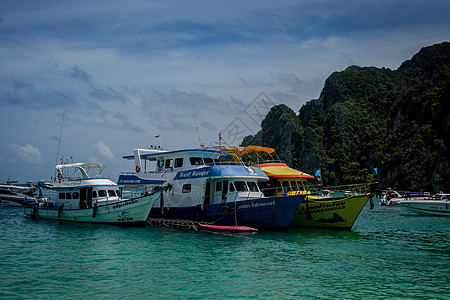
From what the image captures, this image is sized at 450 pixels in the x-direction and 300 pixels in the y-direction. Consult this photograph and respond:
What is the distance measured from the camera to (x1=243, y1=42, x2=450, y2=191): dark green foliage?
90000 millimetres

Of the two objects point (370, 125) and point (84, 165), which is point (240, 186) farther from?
point (370, 125)

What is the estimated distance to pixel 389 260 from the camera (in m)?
15.9

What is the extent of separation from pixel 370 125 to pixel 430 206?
430 ft

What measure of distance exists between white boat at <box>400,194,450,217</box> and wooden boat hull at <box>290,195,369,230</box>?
17.6 metres

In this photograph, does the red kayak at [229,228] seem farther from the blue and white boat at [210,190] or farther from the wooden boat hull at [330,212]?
the wooden boat hull at [330,212]

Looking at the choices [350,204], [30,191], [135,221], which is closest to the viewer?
[350,204]

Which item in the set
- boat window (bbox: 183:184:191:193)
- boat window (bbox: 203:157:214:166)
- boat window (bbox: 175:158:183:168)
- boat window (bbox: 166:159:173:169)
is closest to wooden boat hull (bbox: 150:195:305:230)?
boat window (bbox: 183:184:191:193)

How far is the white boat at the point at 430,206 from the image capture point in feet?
121

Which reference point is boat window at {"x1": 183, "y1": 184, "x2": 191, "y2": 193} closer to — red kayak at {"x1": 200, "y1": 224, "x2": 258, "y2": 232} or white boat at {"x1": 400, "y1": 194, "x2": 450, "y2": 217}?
red kayak at {"x1": 200, "y1": 224, "x2": 258, "y2": 232}

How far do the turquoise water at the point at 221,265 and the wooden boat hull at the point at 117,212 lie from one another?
1.94 meters

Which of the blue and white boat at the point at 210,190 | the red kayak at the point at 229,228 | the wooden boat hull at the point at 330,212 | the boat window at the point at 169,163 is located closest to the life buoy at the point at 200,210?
the blue and white boat at the point at 210,190

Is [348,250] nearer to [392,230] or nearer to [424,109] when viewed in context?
[392,230]

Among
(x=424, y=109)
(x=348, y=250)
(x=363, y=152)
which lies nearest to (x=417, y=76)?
(x=363, y=152)

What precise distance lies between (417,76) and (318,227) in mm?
183181
